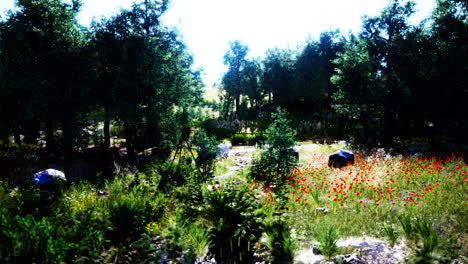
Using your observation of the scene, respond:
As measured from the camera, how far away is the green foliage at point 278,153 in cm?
1066

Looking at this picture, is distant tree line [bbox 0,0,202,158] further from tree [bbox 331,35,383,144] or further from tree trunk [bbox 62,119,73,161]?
tree [bbox 331,35,383,144]

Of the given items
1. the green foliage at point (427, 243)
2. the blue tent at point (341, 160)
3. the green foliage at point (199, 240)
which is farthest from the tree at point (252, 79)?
the green foliage at point (427, 243)

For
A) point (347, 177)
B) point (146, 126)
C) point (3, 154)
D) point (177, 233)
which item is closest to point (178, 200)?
point (177, 233)

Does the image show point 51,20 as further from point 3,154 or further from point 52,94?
point 3,154

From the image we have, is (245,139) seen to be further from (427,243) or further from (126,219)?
(427,243)

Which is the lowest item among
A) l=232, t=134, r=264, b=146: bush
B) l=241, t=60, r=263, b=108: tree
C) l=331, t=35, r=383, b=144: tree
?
l=232, t=134, r=264, b=146: bush

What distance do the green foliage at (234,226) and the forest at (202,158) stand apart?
26 mm

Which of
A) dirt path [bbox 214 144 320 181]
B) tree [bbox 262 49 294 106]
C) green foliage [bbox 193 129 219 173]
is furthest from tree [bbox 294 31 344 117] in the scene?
green foliage [bbox 193 129 219 173]

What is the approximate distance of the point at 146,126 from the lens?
16672mm

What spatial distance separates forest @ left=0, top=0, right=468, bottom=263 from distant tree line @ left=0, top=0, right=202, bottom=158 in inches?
3.0

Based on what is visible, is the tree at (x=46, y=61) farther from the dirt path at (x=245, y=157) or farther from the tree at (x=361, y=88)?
the tree at (x=361, y=88)

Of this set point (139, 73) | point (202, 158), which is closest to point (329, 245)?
point (202, 158)

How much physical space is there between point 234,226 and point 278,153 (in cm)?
596

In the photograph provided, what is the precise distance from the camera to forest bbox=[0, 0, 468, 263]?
4.88 metres
